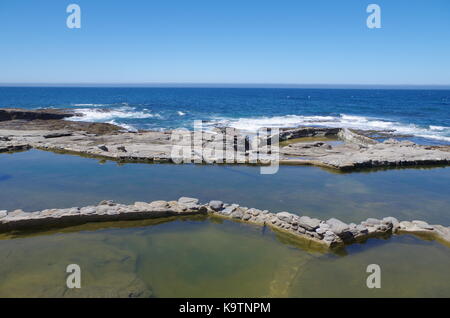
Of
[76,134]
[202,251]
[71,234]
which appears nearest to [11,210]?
[71,234]

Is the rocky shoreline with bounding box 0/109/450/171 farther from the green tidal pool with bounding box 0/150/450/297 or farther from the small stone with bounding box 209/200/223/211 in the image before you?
the small stone with bounding box 209/200/223/211

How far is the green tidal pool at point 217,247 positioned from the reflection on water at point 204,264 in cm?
3

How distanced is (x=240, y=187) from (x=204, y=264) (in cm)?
667

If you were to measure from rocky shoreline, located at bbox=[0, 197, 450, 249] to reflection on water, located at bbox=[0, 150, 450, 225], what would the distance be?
1137 millimetres

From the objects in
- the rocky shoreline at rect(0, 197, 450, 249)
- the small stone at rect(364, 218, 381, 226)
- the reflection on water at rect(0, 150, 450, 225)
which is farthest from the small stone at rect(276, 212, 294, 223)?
the small stone at rect(364, 218, 381, 226)

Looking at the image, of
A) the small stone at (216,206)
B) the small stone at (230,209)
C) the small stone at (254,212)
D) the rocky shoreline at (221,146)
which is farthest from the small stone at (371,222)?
the rocky shoreline at (221,146)

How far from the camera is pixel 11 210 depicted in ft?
38.8

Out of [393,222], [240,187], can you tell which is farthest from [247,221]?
[393,222]

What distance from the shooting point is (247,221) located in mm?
11320

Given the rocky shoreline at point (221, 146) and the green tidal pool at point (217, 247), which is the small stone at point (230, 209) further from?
the rocky shoreline at point (221, 146)

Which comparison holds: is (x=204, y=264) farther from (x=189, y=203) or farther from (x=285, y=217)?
(x=189, y=203)

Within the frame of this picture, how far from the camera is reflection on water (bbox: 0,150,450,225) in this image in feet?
41.7

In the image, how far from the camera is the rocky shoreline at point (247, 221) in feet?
33.1

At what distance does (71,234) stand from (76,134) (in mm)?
20569
